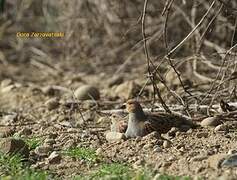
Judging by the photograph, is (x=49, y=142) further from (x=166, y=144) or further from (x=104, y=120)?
(x=166, y=144)

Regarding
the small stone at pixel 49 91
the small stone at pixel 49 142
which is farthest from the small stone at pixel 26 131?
the small stone at pixel 49 91

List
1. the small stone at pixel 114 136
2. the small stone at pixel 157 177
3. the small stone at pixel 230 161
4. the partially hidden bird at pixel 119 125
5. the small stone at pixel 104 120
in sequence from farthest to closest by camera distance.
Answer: the small stone at pixel 104 120, the partially hidden bird at pixel 119 125, the small stone at pixel 114 136, the small stone at pixel 230 161, the small stone at pixel 157 177

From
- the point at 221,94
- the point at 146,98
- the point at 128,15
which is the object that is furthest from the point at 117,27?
the point at 221,94

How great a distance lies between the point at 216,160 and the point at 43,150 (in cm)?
139

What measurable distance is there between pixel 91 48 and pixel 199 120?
4.08 meters

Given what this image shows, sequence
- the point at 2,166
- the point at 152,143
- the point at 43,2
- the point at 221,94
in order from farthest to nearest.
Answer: the point at 43,2 → the point at 221,94 → the point at 152,143 → the point at 2,166

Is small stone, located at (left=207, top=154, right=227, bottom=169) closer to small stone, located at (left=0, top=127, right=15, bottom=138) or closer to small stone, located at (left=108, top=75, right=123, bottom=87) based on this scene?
small stone, located at (left=0, top=127, right=15, bottom=138)

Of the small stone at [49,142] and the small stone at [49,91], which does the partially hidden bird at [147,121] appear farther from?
the small stone at [49,91]

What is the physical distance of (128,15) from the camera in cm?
800

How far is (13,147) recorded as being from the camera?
4.20m

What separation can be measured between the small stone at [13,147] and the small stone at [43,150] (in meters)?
0.14

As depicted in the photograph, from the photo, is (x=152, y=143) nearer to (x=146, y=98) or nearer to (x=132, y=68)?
(x=146, y=98)

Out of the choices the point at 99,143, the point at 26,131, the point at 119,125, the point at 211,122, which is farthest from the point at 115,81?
the point at 99,143

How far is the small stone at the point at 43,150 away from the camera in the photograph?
14.3 ft
